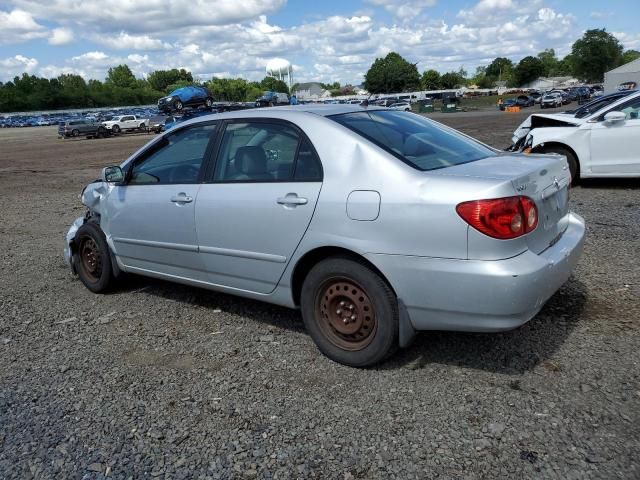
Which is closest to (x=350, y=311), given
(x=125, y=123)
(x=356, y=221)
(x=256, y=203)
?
(x=356, y=221)

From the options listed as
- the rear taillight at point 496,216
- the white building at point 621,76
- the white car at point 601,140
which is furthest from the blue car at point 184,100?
the white building at point 621,76

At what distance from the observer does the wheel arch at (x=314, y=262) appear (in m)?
3.58

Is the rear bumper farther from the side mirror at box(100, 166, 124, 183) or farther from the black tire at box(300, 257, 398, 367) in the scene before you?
the side mirror at box(100, 166, 124, 183)

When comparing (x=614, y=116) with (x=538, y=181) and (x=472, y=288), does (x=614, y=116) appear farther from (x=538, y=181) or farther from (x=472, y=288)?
(x=472, y=288)

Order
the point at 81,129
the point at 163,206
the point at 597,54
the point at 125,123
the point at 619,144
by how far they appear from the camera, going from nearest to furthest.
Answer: the point at 163,206 < the point at 619,144 < the point at 81,129 < the point at 125,123 < the point at 597,54

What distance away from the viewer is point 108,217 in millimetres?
5266

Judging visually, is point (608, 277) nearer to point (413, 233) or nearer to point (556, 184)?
point (556, 184)

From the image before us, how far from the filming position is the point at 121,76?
172 meters

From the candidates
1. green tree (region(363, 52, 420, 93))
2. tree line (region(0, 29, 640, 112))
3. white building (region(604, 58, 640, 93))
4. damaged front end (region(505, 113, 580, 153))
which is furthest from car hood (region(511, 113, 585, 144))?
green tree (region(363, 52, 420, 93))

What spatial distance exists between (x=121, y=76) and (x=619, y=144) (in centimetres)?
18011

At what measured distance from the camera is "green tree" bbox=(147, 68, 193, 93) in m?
175

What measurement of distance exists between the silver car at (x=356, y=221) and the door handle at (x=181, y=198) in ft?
0.04

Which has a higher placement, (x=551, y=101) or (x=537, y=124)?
(x=537, y=124)

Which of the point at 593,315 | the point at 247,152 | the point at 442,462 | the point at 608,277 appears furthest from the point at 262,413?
the point at 608,277
